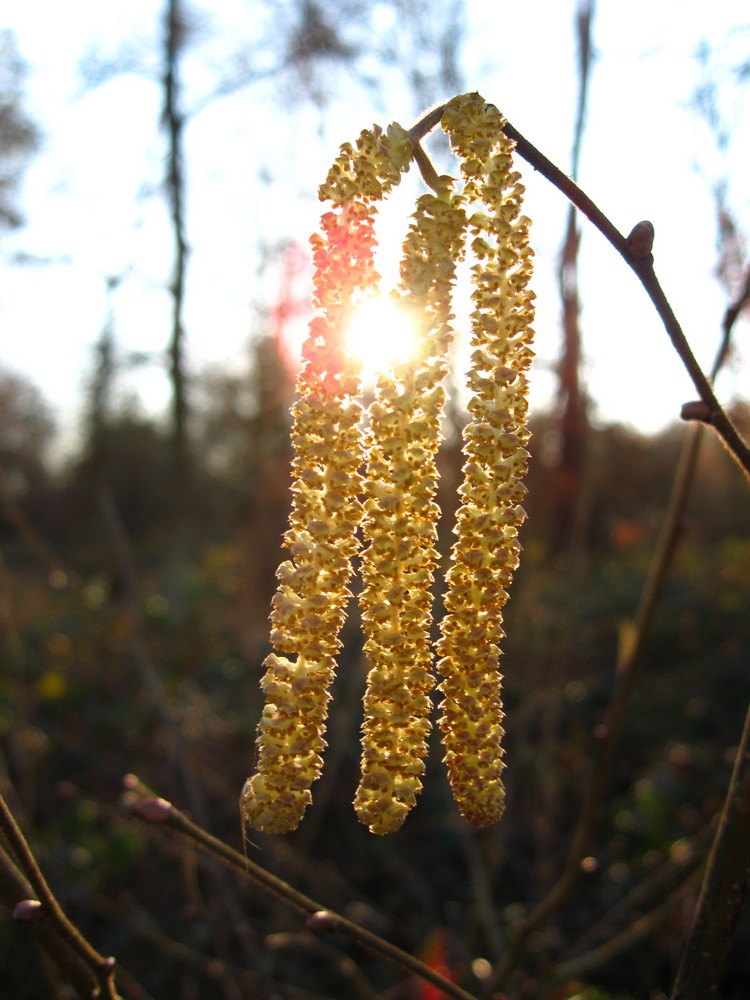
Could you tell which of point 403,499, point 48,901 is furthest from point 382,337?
point 48,901

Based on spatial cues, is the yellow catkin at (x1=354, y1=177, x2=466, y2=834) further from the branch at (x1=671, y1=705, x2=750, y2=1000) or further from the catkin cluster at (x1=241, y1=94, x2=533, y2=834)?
the branch at (x1=671, y1=705, x2=750, y2=1000)

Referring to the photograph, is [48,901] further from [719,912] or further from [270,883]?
[719,912]

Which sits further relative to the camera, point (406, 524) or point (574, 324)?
point (574, 324)

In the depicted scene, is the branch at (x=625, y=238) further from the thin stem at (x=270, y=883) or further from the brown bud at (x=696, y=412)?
the thin stem at (x=270, y=883)

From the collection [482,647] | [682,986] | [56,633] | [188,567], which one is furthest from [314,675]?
[188,567]

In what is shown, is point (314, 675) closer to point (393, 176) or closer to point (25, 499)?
point (393, 176)

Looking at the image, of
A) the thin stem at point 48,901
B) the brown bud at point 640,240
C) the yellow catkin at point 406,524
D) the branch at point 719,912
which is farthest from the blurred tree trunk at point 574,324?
the thin stem at point 48,901

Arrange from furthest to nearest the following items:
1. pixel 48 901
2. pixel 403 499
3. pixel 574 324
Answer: pixel 574 324 → pixel 48 901 → pixel 403 499

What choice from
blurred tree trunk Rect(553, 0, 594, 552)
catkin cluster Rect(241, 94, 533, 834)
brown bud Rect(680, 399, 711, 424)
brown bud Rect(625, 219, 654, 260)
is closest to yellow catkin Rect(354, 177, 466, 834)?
catkin cluster Rect(241, 94, 533, 834)
